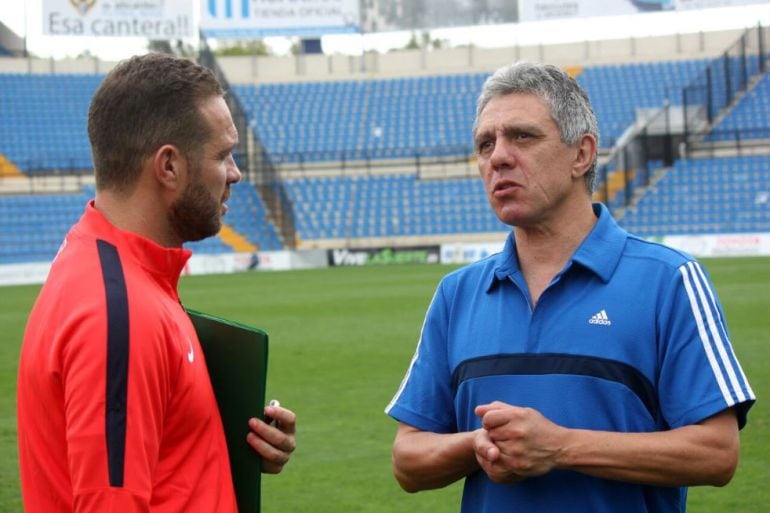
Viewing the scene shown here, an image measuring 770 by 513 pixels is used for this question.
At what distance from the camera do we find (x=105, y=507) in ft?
6.30

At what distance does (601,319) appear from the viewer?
2.49 metres

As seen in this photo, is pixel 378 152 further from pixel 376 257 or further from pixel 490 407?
pixel 490 407

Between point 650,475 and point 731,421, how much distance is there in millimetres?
239

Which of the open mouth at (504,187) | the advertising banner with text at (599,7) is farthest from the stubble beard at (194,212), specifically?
the advertising banner with text at (599,7)

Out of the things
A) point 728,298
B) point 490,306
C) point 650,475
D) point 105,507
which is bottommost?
point 728,298

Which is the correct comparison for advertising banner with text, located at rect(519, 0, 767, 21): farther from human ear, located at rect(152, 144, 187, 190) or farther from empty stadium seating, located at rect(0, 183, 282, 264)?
human ear, located at rect(152, 144, 187, 190)

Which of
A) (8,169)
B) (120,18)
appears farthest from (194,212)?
(120,18)

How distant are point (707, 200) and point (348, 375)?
27.8 m

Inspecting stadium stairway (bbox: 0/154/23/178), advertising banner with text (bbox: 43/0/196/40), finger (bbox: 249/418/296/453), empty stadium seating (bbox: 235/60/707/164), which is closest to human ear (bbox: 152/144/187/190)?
finger (bbox: 249/418/296/453)

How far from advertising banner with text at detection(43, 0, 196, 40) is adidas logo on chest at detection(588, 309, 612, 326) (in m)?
43.8

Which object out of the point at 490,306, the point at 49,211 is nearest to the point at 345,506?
the point at 490,306

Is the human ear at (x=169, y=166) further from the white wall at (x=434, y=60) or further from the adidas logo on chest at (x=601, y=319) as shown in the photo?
the white wall at (x=434, y=60)

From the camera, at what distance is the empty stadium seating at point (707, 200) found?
3462cm

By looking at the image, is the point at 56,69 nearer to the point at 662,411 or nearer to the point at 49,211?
the point at 49,211
